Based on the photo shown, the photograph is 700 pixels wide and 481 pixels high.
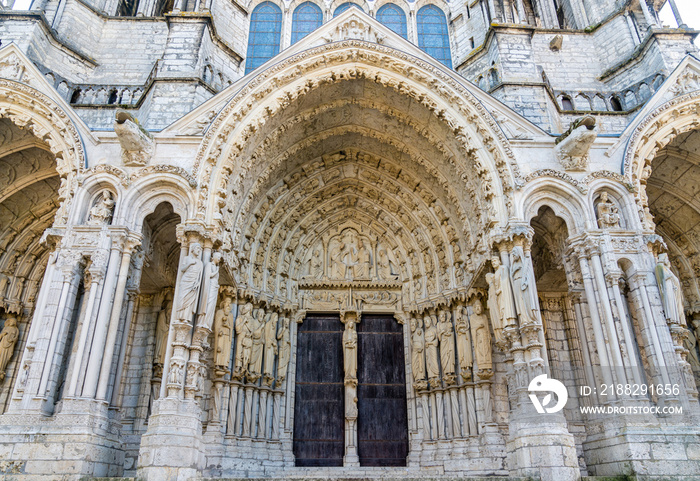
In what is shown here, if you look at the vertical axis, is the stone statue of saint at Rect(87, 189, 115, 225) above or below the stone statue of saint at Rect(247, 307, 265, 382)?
above

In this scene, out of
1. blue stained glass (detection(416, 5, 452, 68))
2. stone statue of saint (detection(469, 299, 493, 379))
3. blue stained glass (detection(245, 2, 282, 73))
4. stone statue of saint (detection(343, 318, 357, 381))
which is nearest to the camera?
stone statue of saint (detection(469, 299, 493, 379))

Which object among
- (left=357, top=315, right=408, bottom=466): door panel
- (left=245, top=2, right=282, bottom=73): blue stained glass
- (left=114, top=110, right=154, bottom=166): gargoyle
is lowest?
(left=357, top=315, right=408, bottom=466): door panel

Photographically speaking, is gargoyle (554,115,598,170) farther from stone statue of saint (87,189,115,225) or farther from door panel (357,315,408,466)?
stone statue of saint (87,189,115,225)

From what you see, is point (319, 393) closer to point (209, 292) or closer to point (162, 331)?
point (162, 331)

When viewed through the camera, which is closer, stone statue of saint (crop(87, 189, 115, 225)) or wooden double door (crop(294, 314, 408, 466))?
stone statue of saint (crop(87, 189, 115, 225))

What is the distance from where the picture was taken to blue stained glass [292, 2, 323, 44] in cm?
1380

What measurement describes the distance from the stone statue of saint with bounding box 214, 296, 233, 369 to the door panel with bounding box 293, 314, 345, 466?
1.97 metres

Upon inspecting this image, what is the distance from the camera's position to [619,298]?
7457mm

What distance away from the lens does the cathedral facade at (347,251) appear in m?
6.92

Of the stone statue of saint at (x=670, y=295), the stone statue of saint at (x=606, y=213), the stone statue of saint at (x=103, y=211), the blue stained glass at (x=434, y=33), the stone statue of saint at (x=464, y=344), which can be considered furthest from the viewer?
the blue stained glass at (x=434, y=33)

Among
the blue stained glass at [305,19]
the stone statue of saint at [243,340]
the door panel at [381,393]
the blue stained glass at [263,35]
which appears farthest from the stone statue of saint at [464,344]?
the blue stained glass at [305,19]

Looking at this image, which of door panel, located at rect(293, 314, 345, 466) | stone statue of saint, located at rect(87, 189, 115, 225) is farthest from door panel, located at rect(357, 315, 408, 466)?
stone statue of saint, located at rect(87, 189, 115, 225)

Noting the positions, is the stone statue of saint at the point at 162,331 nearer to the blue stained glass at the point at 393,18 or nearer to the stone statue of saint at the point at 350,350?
the stone statue of saint at the point at 350,350

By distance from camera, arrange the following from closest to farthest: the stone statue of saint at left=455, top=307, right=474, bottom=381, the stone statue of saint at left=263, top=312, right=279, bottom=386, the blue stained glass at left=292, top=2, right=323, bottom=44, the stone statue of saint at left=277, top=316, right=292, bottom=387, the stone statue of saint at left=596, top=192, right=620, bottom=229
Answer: the stone statue of saint at left=596, top=192, right=620, bottom=229
the stone statue of saint at left=455, top=307, right=474, bottom=381
the stone statue of saint at left=263, top=312, right=279, bottom=386
the stone statue of saint at left=277, top=316, right=292, bottom=387
the blue stained glass at left=292, top=2, right=323, bottom=44
